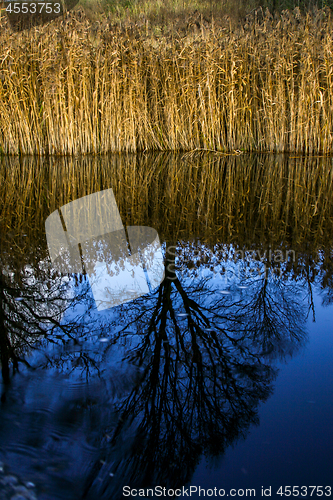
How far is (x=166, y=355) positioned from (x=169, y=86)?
6514 millimetres

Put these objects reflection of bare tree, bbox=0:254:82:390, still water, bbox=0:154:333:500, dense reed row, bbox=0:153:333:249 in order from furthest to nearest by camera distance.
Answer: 1. dense reed row, bbox=0:153:333:249
2. reflection of bare tree, bbox=0:254:82:390
3. still water, bbox=0:154:333:500

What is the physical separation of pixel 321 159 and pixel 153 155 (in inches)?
111

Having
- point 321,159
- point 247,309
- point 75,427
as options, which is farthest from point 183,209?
point 321,159

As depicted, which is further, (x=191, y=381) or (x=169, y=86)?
(x=169, y=86)

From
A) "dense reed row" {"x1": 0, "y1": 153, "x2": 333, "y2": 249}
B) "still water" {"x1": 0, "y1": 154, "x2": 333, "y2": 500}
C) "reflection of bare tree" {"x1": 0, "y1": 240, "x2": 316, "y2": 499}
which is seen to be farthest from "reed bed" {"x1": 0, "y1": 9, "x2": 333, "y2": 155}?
"reflection of bare tree" {"x1": 0, "y1": 240, "x2": 316, "y2": 499}

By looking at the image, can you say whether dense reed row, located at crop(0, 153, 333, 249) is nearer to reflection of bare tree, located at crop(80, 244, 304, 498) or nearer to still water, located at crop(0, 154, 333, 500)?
still water, located at crop(0, 154, 333, 500)

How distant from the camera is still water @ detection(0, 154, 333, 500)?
108 centimetres

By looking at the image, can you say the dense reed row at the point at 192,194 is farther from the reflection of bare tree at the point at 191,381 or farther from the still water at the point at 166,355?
the reflection of bare tree at the point at 191,381

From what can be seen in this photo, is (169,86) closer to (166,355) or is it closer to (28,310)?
(28,310)

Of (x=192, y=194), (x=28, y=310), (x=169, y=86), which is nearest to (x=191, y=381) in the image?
(x=28, y=310)

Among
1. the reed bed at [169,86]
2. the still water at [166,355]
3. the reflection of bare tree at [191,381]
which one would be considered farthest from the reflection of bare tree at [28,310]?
the reed bed at [169,86]

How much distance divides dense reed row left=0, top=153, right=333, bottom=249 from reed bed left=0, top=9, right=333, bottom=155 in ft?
1.97

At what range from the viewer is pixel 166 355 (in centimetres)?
157

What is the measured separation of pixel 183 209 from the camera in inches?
148
